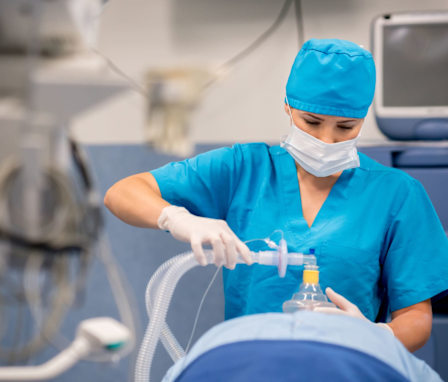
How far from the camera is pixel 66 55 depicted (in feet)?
2.04

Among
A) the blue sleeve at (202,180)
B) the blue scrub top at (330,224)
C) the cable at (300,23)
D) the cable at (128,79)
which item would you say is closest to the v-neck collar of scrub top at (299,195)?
the blue scrub top at (330,224)

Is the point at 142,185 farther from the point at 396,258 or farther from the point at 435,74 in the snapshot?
the point at 435,74

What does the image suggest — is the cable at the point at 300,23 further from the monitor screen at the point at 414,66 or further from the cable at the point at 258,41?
the monitor screen at the point at 414,66

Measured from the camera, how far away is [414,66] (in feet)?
5.52

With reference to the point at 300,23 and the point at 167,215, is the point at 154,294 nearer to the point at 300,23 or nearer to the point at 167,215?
the point at 167,215

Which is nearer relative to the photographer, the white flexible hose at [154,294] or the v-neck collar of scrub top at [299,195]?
the white flexible hose at [154,294]

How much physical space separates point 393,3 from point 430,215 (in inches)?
39.4

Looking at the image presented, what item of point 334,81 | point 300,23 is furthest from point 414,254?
point 300,23

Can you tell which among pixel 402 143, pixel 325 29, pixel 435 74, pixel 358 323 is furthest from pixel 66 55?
pixel 325 29

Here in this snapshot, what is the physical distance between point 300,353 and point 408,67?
1.23 meters

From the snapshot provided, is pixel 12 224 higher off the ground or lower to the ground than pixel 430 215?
higher

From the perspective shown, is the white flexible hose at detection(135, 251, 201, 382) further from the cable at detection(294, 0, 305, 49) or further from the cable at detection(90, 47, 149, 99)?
the cable at detection(294, 0, 305, 49)

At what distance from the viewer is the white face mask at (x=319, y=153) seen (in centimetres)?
118

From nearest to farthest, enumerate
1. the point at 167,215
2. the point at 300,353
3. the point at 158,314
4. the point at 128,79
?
the point at 300,353
the point at 128,79
the point at 158,314
the point at 167,215
